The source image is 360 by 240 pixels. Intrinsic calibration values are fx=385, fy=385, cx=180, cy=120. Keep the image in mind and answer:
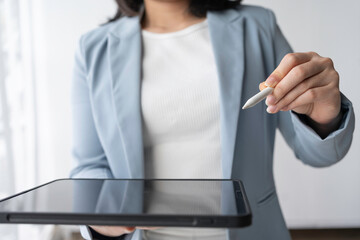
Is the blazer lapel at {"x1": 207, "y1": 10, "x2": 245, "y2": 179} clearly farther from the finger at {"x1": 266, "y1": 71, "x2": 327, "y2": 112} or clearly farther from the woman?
the finger at {"x1": 266, "y1": 71, "x2": 327, "y2": 112}

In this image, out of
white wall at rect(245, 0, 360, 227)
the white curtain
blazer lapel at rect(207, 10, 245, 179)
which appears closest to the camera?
blazer lapel at rect(207, 10, 245, 179)

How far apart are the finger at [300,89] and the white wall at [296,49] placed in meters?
1.07

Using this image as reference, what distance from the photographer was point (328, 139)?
0.41 m

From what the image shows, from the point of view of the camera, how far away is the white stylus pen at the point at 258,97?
31 centimetres

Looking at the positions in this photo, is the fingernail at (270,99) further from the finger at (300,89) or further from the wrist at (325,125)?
the wrist at (325,125)

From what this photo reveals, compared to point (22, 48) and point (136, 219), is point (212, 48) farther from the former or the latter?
point (22, 48)

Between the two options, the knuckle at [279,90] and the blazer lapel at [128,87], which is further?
the blazer lapel at [128,87]

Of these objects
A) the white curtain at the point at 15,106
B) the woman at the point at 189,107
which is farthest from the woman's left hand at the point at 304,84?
the white curtain at the point at 15,106

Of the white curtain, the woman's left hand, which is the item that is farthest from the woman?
the white curtain

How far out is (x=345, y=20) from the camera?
1.38 meters

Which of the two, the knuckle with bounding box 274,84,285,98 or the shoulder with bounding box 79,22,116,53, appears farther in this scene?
the shoulder with bounding box 79,22,116,53

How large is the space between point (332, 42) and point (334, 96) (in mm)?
1150

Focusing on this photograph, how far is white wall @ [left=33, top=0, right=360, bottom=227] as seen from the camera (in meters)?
1.41

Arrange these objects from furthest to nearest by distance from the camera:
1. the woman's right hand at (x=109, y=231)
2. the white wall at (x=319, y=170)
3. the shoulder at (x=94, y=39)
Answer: the white wall at (x=319, y=170), the shoulder at (x=94, y=39), the woman's right hand at (x=109, y=231)
